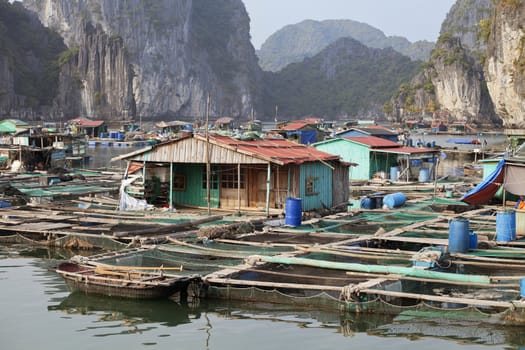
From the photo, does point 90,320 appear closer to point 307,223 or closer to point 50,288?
point 50,288

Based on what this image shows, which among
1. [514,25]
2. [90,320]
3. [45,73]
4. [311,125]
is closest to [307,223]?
[90,320]

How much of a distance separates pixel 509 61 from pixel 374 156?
162 ft

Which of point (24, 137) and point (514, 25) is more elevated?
point (514, 25)

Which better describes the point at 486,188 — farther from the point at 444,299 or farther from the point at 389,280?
A: the point at 444,299

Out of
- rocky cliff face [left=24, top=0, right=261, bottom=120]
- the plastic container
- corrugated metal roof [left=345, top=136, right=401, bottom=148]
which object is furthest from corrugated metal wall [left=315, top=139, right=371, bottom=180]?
rocky cliff face [left=24, top=0, right=261, bottom=120]

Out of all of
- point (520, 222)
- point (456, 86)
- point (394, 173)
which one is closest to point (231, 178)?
point (520, 222)

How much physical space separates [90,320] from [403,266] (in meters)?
5.98

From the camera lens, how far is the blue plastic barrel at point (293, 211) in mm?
19375

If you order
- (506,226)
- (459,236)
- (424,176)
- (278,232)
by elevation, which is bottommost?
(278,232)

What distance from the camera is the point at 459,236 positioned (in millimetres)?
15469

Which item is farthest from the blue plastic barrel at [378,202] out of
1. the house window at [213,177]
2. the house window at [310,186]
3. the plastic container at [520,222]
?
the plastic container at [520,222]

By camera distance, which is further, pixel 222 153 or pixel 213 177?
pixel 213 177

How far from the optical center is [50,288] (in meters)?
15.3

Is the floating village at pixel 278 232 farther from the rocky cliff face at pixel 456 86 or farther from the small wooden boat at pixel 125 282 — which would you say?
the rocky cliff face at pixel 456 86
